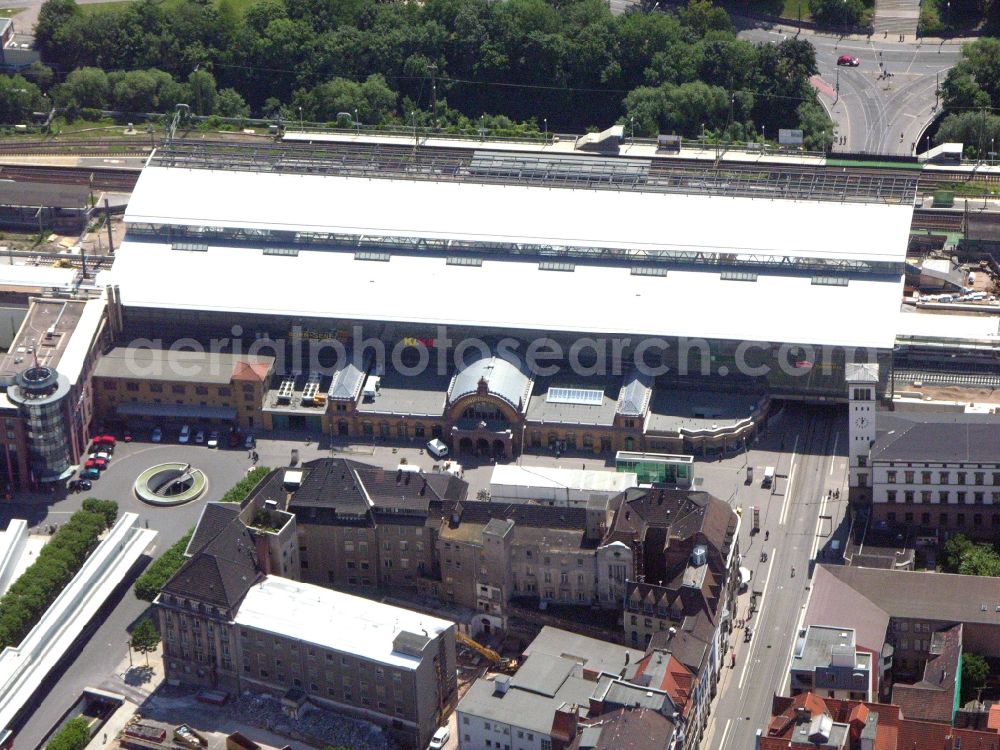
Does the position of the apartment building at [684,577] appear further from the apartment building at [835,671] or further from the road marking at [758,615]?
the apartment building at [835,671]

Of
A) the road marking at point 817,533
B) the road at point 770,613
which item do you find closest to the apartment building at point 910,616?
the road at point 770,613

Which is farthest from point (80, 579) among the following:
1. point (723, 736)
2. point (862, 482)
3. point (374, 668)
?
point (862, 482)

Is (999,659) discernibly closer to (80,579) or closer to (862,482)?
(862,482)

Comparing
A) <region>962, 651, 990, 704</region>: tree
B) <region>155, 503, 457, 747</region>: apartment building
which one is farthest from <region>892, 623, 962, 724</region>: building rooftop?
<region>155, 503, 457, 747</region>: apartment building

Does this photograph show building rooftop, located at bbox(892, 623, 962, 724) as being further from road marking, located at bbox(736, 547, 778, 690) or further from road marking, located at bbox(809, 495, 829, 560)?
road marking, located at bbox(809, 495, 829, 560)

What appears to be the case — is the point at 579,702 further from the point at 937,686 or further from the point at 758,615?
the point at 937,686
